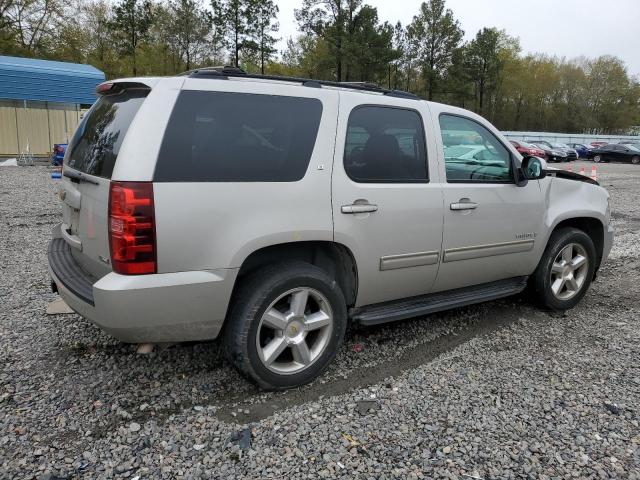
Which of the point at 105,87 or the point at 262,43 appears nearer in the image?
the point at 105,87

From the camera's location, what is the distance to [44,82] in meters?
21.7

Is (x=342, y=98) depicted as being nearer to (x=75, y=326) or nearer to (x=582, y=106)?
(x=75, y=326)

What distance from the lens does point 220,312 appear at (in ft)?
9.20

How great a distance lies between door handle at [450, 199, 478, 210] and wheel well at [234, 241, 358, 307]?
36.6 inches

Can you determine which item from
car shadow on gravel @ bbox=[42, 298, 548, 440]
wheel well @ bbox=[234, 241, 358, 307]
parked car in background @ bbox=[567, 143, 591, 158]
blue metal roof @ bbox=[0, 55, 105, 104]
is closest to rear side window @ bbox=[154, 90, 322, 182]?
wheel well @ bbox=[234, 241, 358, 307]

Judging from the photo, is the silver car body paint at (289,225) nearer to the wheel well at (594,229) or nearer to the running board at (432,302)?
the running board at (432,302)

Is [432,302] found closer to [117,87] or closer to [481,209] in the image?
[481,209]

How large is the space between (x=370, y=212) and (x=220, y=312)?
115 cm

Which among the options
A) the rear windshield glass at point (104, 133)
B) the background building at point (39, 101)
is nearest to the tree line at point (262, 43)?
the background building at point (39, 101)

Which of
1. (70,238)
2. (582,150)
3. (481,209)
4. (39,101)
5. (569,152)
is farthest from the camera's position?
(582,150)

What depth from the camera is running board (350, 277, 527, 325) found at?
3443mm

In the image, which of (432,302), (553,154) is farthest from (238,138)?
(553,154)

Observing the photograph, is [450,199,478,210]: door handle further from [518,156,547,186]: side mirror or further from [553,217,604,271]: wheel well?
[553,217,604,271]: wheel well

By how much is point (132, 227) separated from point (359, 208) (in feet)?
4.54
